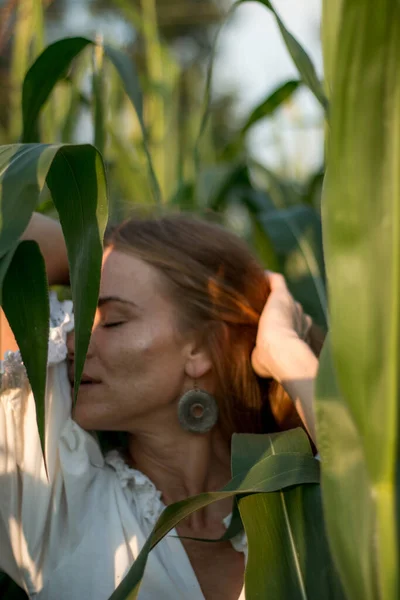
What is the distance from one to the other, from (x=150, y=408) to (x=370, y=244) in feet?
2.80

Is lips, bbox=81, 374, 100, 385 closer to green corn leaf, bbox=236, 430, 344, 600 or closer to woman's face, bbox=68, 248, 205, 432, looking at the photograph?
woman's face, bbox=68, 248, 205, 432

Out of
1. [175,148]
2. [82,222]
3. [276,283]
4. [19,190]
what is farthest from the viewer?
[175,148]

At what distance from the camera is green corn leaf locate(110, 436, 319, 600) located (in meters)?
0.82

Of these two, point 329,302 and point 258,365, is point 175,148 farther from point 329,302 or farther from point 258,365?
point 329,302

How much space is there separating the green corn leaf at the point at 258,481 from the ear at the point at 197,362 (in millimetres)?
424

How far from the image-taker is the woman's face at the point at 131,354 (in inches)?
49.6

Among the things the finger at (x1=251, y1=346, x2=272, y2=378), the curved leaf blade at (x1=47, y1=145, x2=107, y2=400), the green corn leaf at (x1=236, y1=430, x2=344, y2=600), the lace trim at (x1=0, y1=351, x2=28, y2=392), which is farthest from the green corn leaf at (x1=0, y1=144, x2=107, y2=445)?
the finger at (x1=251, y1=346, x2=272, y2=378)

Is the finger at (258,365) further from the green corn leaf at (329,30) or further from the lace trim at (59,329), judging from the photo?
the green corn leaf at (329,30)

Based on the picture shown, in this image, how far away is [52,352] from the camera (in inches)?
49.0

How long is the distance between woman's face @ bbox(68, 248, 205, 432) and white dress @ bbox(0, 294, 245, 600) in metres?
0.05

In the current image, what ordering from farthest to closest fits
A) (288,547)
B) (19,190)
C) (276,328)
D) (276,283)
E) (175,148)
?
(175,148)
(276,283)
(276,328)
(288,547)
(19,190)

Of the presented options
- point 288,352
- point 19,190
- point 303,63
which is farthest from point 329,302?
point 288,352

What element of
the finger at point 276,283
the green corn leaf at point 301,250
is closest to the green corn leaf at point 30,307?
the finger at point 276,283

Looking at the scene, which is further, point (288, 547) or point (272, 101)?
point (272, 101)
